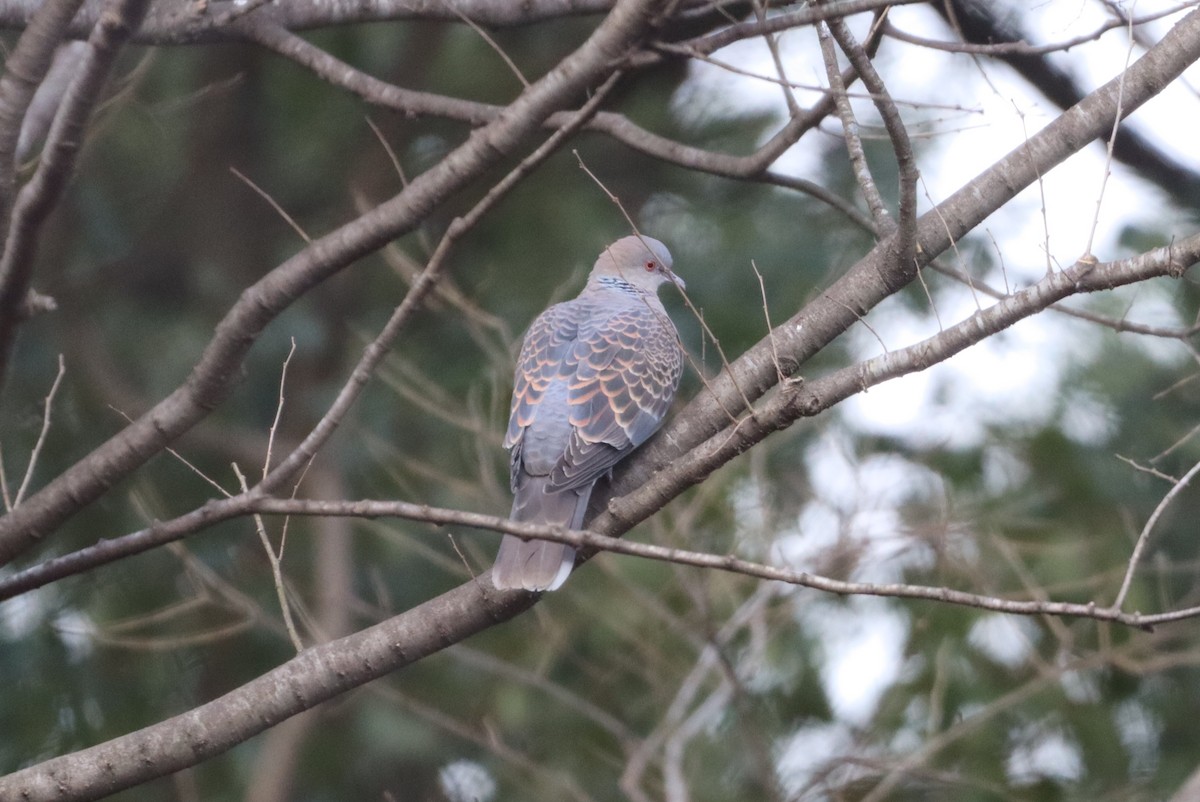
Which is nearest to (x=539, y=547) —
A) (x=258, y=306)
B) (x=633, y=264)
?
(x=258, y=306)

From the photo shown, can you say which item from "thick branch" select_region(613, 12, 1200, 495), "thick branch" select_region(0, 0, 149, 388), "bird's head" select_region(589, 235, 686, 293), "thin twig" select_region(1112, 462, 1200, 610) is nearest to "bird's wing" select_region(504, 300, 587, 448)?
"bird's head" select_region(589, 235, 686, 293)

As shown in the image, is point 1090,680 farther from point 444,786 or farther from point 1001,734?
point 444,786

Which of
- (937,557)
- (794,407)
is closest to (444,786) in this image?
(937,557)

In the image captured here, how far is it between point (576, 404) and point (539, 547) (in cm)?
74

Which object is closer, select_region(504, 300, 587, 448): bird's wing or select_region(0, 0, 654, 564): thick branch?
select_region(0, 0, 654, 564): thick branch

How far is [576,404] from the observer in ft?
12.2

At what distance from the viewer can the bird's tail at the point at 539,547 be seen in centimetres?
294

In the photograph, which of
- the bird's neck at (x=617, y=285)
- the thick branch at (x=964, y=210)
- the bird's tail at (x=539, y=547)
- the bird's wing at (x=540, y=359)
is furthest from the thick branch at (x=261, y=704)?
the bird's neck at (x=617, y=285)

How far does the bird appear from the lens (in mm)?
Result: 3137

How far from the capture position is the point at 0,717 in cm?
498

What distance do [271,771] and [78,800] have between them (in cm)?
274

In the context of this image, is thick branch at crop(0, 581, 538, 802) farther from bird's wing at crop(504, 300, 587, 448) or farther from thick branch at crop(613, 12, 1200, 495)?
bird's wing at crop(504, 300, 587, 448)

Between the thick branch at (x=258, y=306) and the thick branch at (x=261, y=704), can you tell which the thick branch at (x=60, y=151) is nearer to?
the thick branch at (x=258, y=306)

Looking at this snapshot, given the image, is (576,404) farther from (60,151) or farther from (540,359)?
(60,151)
